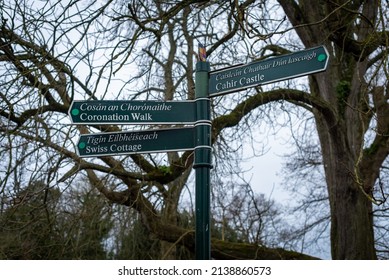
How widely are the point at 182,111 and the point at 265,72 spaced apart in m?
0.62

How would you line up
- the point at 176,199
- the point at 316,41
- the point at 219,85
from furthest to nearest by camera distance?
the point at 176,199, the point at 316,41, the point at 219,85

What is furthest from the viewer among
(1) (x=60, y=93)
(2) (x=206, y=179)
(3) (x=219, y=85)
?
(1) (x=60, y=93)

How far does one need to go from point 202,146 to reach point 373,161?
503 centimetres

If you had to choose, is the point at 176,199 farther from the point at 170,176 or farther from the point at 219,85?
the point at 219,85

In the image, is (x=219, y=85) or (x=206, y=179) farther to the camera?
(x=219, y=85)

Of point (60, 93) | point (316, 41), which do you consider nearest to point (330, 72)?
point (316, 41)

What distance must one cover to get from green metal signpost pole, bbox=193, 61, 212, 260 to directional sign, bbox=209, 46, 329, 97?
0.07 m

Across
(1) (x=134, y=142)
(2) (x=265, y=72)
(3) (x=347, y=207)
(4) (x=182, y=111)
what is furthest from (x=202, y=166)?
(3) (x=347, y=207)

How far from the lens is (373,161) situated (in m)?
7.91

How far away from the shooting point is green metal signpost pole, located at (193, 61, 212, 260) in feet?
11.2

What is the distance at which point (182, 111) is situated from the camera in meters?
3.75

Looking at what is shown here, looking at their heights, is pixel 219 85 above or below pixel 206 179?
above

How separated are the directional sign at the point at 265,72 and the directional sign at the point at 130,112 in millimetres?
234

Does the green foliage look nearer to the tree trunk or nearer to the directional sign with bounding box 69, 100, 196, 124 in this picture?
the directional sign with bounding box 69, 100, 196, 124
